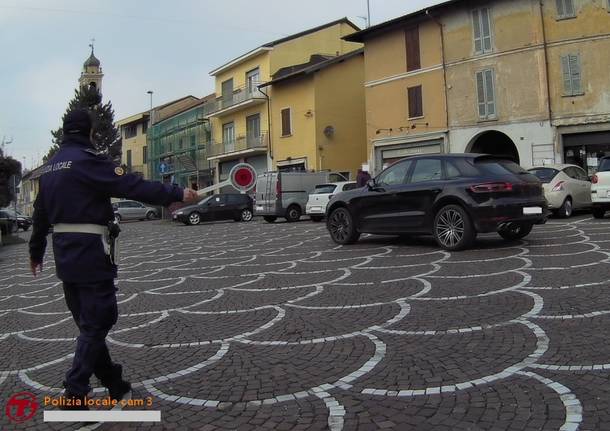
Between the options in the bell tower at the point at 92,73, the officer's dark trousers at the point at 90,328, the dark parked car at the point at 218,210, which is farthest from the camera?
the bell tower at the point at 92,73

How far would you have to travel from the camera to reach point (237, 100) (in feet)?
130

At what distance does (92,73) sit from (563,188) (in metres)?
66.1

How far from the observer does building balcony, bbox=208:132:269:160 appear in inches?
1494

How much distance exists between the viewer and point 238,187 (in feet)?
17.0

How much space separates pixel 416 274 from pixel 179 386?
457 centimetres

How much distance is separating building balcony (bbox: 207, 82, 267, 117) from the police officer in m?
34.8

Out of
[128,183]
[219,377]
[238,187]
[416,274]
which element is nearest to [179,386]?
[219,377]

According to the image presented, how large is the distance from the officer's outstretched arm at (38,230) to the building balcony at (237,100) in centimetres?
3456

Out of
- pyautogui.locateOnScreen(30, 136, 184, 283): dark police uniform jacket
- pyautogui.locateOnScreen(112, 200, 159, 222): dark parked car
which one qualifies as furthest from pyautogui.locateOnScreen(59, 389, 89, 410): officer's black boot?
pyautogui.locateOnScreen(112, 200, 159, 222): dark parked car

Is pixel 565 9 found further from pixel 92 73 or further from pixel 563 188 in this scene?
pixel 92 73

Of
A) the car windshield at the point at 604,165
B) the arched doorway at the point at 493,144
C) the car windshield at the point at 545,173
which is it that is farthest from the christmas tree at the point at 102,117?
the car windshield at the point at 604,165

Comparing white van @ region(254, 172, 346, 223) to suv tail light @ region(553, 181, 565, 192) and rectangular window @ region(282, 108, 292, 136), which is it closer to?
suv tail light @ region(553, 181, 565, 192)

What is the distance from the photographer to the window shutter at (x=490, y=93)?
82.6 ft

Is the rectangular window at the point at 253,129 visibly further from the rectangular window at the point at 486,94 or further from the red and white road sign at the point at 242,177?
the red and white road sign at the point at 242,177
